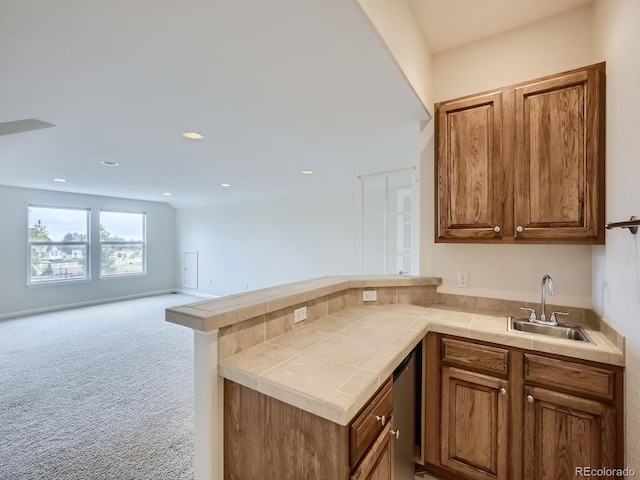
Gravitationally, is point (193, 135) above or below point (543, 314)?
above

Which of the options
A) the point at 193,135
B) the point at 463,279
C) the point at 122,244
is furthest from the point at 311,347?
the point at 122,244

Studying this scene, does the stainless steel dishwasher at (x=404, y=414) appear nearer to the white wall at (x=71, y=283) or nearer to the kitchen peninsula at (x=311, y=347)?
the kitchen peninsula at (x=311, y=347)

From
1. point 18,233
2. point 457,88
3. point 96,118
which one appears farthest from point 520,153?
point 18,233

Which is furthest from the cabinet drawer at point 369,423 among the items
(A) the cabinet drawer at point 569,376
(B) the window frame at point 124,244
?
(B) the window frame at point 124,244

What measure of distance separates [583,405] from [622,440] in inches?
7.0

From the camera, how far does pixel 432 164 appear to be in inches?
87.0

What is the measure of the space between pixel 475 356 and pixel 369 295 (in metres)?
0.78

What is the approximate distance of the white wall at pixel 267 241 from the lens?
522 cm

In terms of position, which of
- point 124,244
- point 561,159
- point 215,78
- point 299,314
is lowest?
point 299,314

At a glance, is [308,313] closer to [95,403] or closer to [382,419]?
[382,419]

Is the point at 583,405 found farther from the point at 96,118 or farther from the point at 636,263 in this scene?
the point at 96,118

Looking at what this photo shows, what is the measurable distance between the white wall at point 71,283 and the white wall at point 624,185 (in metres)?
8.22

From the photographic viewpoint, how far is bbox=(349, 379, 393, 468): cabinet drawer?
3.07ft

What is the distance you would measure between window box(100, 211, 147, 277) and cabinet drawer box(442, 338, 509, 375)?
7.62 meters
